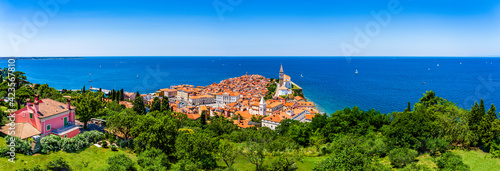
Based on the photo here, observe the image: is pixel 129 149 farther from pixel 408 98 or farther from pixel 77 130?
pixel 408 98

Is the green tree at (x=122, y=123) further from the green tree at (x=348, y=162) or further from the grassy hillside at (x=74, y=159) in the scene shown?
the green tree at (x=348, y=162)

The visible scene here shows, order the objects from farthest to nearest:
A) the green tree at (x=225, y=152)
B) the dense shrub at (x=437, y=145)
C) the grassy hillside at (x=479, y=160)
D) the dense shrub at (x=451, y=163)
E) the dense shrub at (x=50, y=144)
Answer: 1. the dense shrub at (x=437, y=145)
2. the grassy hillside at (x=479, y=160)
3. the dense shrub at (x=50, y=144)
4. the green tree at (x=225, y=152)
5. the dense shrub at (x=451, y=163)

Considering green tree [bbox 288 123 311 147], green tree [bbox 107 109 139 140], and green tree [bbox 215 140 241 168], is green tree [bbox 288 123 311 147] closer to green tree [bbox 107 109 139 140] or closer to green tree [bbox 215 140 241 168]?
green tree [bbox 215 140 241 168]

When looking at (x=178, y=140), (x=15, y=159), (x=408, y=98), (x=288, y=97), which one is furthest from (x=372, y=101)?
(x=15, y=159)

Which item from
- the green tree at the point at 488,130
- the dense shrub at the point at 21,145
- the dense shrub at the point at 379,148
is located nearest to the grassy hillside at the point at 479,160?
the green tree at the point at 488,130

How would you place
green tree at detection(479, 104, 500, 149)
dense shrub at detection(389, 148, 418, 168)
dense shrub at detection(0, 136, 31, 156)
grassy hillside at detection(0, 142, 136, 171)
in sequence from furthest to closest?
1. green tree at detection(479, 104, 500, 149)
2. dense shrub at detection(389, 148, 418, 168)
3. dense shrub at detection(0, 136, 31, 156)
4. grassy hillside at detection(0, 142, 136, 171)

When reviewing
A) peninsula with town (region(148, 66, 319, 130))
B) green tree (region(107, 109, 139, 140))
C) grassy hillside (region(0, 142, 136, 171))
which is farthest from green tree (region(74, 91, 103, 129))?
peninsula with town (region(148, 66, 319, 130))

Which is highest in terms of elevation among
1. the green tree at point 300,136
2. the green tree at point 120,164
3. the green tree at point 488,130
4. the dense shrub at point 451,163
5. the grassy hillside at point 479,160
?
the green tree at point 488,130

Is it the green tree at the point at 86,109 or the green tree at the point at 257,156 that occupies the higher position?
the green tree at the point at 86,109

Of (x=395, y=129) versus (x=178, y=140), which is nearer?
(x=178, y=140)
